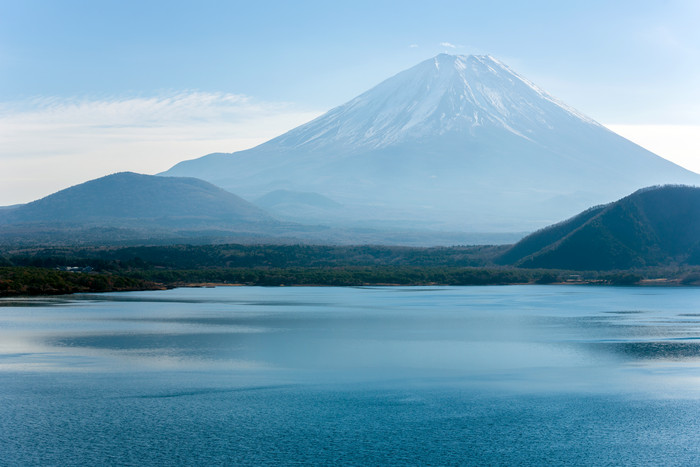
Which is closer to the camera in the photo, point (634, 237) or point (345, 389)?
point (345, 389)

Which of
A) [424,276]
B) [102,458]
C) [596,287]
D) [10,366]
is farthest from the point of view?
[424,276]

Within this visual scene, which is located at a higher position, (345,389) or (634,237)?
(634,237)

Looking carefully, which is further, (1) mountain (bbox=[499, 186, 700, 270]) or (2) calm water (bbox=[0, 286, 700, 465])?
(1) mountain (bbox=[499, 186, 700, 270])

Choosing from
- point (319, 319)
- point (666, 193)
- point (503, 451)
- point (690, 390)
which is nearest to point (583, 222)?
point (666, 193)

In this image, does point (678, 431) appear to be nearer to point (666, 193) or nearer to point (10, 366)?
point (10, 366)

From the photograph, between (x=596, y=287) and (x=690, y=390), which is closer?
(x=690, y=390)
